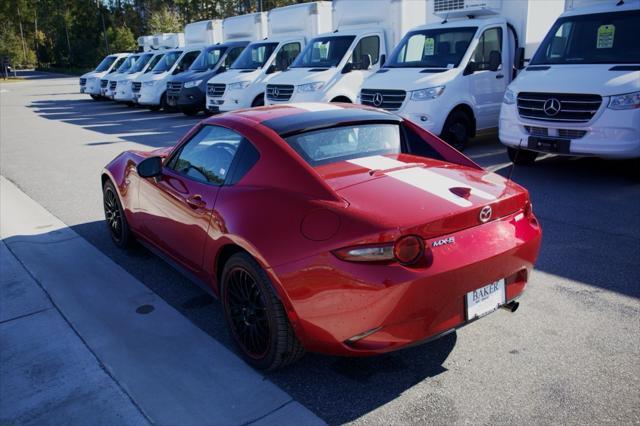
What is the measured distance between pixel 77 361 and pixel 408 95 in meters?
7.20

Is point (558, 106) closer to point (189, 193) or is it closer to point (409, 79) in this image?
point (409, 79)

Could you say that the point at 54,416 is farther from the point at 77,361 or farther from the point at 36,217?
the point at 36,217

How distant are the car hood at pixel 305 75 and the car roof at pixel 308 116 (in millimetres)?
7880

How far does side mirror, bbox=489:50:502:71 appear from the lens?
9656 millimetres

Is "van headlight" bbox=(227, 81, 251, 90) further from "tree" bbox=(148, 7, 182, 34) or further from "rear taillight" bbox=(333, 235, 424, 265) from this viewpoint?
"tree" bbox=(148, 7, 182, 34)

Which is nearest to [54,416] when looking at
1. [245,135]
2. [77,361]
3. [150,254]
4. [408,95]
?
[77,361]

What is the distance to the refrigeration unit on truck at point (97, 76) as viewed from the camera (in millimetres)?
26359

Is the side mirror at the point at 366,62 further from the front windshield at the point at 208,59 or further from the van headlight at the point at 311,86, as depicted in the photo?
the front windshield at the point at 208,59

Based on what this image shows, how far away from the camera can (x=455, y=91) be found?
31.0ft

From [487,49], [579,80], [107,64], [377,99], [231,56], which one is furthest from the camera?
[107,64]

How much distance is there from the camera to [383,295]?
273 cm

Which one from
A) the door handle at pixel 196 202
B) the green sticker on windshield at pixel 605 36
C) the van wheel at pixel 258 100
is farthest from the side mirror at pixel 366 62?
the door handle at pixel 196 202

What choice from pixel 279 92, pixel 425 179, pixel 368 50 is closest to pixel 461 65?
pixel 368 50

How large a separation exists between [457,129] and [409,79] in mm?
1207
